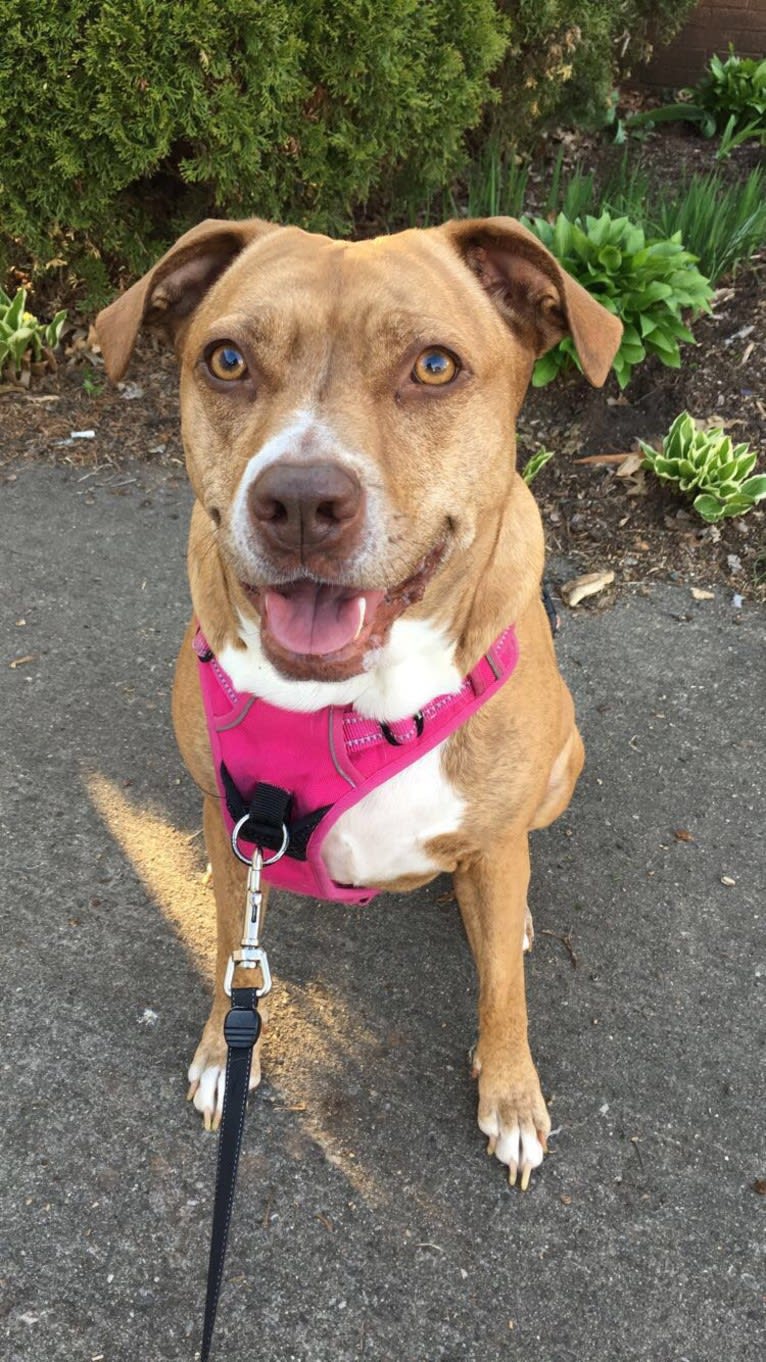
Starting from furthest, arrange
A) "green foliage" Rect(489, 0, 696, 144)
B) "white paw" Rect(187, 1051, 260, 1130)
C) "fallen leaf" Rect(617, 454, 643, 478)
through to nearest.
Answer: "green foliage" Rect(489, 0, 696, 144), "fallen leaf" Rect(617, 454, 643, 478), "white paw" Rect(187, 1051, 260, 1130)

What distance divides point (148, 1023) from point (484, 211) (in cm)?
465

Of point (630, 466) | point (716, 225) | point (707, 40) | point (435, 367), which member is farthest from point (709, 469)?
point (707, 40)

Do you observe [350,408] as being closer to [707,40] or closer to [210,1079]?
[210,1079]

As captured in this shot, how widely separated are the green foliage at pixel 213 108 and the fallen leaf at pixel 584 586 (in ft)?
7.78

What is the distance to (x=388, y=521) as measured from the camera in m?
1.74

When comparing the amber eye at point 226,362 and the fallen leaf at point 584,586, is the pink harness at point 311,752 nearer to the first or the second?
the amber eye at point 226,362

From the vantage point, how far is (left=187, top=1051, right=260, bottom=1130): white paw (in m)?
2.52

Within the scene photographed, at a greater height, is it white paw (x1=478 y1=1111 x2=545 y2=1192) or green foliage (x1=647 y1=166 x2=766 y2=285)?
green foliage (x1=647 y1=166 x2=766 y2=285)

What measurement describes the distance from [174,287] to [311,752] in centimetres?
109

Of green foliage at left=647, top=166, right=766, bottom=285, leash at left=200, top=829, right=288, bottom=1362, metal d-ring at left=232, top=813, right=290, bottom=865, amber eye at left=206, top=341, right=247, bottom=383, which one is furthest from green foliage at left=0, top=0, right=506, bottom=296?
leash at left=200, top=829, right=288, bottom=1362

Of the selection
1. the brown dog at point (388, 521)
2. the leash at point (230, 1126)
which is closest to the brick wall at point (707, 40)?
the brown dog at point (388, 521)

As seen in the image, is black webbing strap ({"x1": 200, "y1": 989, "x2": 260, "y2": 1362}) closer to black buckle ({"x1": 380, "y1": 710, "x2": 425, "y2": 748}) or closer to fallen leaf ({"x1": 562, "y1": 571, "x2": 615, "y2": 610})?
black buckle ({"x1": 380, "y1": 710, "x2": 425, "y2": 748})

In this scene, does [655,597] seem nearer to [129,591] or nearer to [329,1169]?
[129,591]

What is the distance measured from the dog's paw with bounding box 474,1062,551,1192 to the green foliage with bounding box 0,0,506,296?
4.13m
